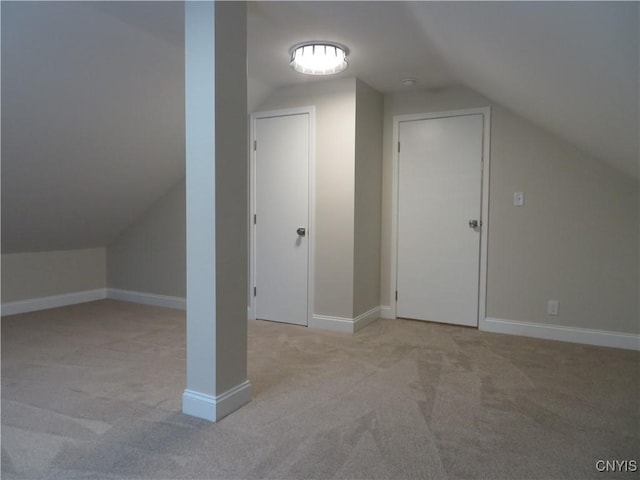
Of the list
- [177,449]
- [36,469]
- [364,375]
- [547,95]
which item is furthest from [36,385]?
[547,95]

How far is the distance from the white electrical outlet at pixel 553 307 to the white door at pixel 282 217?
6.73 ft

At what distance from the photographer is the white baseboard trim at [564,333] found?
3.41 m

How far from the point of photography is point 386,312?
434 cm

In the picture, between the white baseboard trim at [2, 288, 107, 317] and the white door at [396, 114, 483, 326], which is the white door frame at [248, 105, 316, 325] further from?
the white baseboard trim at [2, 288, 107, 317]

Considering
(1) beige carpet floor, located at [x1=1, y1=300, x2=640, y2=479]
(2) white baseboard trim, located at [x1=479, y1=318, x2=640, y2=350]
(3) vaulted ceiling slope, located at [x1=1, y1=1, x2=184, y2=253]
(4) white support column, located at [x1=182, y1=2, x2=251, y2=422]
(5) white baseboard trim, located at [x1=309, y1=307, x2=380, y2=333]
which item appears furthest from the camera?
(5) white baseboard trim, located at [x1=309, y1=307, x2=380, y2=333]

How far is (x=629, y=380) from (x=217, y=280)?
8.48 ft

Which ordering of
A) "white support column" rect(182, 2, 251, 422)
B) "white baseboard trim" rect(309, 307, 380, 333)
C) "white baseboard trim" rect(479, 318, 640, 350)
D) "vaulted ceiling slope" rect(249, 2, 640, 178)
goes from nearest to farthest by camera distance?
"vaulted ceiling slope" rect(249, 2, 640, 178) → "white support column" rect(182, 2, 251, 422) → "white baseboard trim" rect(479, 318, 640, 350) → "white baseboard trim" rect(309, 307, 380, 333)

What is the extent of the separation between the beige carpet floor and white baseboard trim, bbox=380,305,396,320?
0.61 meters

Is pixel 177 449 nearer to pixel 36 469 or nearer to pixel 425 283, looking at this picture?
pixel 36 469

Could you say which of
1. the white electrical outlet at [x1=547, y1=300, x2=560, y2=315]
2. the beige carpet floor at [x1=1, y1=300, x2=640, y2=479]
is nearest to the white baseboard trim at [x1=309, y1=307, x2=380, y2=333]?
the beige carpet floor at [x1=1, y1=300, x2=640, y2=479]

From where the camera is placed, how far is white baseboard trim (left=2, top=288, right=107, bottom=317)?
4422 millimetres

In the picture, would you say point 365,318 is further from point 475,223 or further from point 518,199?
point 518,199

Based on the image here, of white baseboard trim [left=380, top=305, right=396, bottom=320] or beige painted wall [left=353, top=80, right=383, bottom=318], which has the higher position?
beige painted wall [left=353, top=80, right=383, bottom=318]

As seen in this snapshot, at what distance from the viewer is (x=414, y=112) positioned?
4145 millimetres
